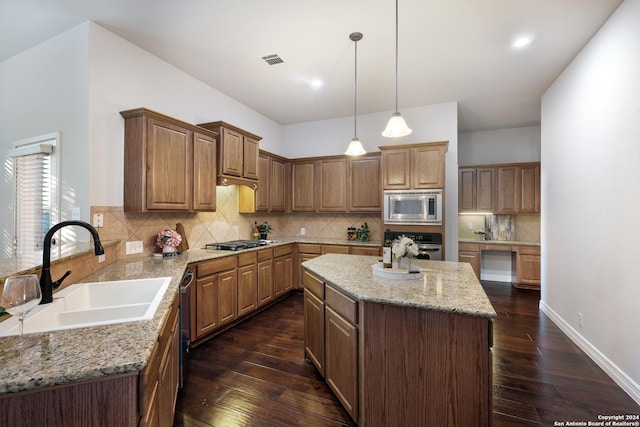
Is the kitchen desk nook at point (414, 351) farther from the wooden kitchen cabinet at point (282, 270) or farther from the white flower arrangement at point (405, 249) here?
the wooden kitchen cabinet at point (282, 270)

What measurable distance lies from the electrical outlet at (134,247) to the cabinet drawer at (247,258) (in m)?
1.01

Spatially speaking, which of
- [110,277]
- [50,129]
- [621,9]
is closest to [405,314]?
[110,277]

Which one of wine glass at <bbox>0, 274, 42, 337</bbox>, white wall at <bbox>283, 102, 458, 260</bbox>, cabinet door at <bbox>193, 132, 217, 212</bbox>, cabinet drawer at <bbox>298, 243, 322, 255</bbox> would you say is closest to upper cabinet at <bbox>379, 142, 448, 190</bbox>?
white wall at <bbox>283, 102, 458, 260</bbox>

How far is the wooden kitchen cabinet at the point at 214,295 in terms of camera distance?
109 inches

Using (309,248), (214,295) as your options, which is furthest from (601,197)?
(214,295)

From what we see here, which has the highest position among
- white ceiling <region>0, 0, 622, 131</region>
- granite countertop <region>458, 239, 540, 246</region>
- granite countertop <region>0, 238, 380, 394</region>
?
white ceiling <region>0, 0, 622, 131</region>

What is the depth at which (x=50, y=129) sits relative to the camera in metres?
2.69

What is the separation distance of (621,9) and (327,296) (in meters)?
3.29

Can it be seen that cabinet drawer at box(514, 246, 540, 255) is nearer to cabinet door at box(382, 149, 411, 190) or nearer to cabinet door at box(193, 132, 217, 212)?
cabinet door at box(382, 149, 411, 190)

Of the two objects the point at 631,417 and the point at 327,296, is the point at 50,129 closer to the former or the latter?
the point at 327,296

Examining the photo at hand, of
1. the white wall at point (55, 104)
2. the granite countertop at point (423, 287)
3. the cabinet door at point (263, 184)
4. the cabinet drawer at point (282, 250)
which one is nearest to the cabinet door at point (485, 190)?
the granite countertop at point (423, 287)

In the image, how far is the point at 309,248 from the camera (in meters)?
4.46

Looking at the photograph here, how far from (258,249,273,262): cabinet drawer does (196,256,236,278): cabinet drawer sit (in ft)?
1.65

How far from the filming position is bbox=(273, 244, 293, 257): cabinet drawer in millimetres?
4041
